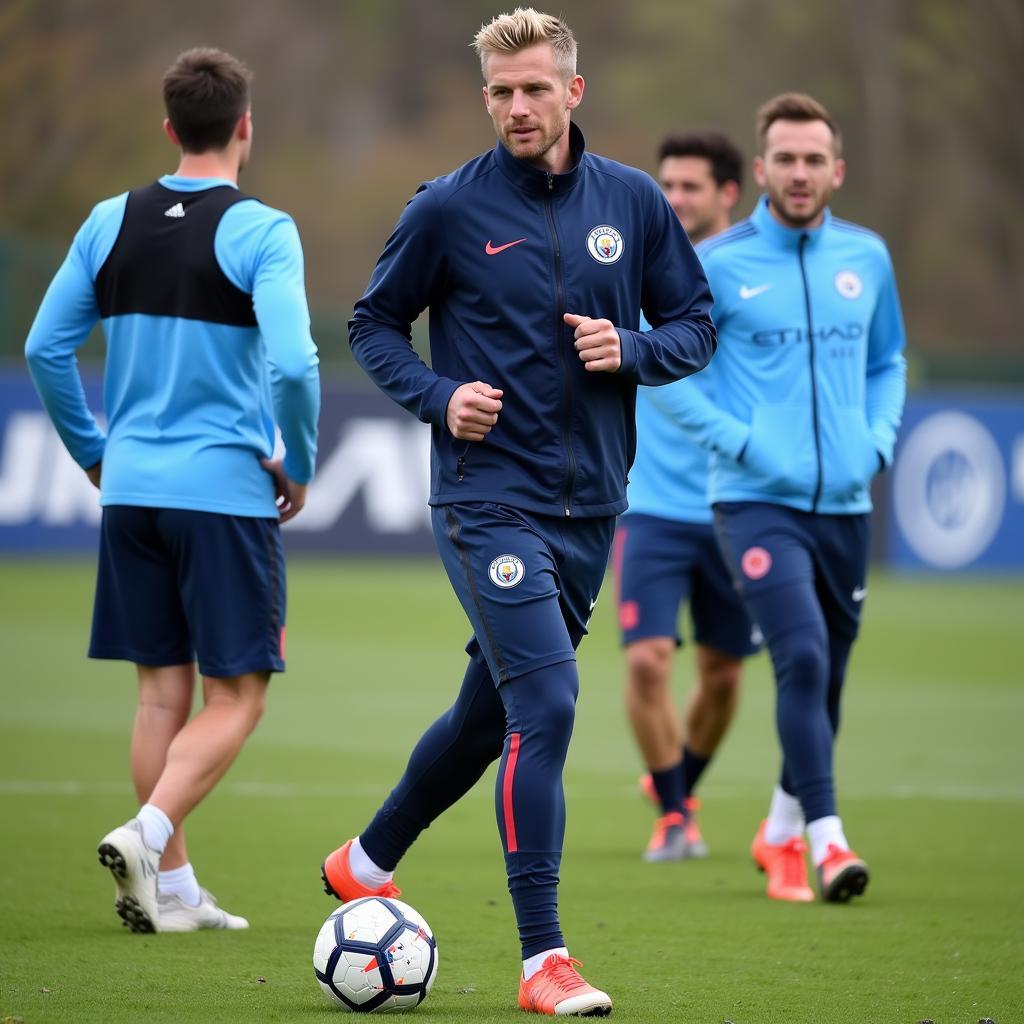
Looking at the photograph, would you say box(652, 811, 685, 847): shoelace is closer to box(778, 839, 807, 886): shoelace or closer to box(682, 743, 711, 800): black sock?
box(682, 743, 711, 800): black sock

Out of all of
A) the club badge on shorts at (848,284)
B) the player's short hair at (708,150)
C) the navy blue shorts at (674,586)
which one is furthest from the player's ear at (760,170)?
the navy blue shorts at (674,586)

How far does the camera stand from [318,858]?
7211 millimetres

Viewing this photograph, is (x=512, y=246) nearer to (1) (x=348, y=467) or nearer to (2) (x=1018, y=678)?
(2) (x=1018, y=678)

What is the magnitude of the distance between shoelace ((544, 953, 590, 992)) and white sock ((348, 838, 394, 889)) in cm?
94

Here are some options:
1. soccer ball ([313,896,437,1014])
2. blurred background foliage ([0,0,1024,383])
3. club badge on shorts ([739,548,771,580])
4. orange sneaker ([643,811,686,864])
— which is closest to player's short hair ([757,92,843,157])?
club badge on shorts ([739,548,771,580])

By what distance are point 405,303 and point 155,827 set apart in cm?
163

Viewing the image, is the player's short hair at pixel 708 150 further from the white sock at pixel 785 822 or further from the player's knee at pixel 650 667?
the white sock at pixel 785 822

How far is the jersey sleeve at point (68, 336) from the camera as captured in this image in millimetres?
5914

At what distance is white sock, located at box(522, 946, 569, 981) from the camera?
4727mm

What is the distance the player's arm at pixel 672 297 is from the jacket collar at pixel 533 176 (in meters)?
0.25

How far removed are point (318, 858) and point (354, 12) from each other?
42347mm

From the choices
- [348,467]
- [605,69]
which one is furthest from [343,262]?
[348,467]

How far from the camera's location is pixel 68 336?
19.6ft

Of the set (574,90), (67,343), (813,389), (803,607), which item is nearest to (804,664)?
(803,607)
